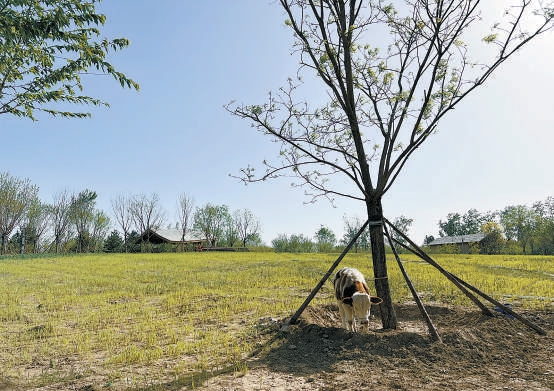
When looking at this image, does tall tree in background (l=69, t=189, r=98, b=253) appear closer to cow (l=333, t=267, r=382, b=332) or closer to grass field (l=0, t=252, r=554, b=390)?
grass field (l=0, t=252, r=554, b=390)

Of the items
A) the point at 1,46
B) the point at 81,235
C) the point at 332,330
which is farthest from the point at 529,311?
the point at 81,235

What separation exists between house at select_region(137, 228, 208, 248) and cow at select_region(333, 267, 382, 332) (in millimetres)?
54037

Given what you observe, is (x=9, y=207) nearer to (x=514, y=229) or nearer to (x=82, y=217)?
(x=82, y=217)

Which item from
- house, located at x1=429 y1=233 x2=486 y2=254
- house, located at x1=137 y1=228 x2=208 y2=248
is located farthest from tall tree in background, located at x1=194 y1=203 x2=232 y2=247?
house, located at x1=429 y1=233 x2=486 y2=254

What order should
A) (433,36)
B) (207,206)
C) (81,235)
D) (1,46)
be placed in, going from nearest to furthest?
(1,46) < (433,36) < (81,235) < (207,206)

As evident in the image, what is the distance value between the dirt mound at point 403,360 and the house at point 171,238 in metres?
54.7

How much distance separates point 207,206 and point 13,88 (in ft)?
224

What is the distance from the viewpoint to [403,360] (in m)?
5.81

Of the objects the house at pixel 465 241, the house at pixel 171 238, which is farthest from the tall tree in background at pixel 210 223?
the house at pixel 465 241

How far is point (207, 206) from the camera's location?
246 ft

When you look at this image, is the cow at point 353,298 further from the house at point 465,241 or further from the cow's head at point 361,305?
the house at point 465,241

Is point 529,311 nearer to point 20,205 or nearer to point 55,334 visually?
point 55,334

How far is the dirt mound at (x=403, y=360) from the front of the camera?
5.03 m

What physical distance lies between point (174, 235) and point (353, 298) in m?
66.7
